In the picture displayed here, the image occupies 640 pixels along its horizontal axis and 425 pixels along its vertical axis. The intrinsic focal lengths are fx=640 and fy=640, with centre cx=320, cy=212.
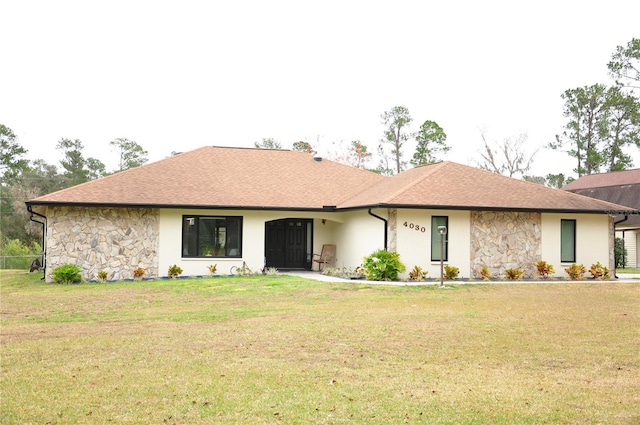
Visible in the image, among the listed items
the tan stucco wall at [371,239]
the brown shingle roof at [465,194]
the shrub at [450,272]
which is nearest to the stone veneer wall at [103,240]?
the tan stucco wall at [371,239]

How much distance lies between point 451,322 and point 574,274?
11.4 m

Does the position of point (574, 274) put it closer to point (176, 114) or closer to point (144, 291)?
point (144, 291)

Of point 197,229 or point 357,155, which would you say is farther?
point 357,155

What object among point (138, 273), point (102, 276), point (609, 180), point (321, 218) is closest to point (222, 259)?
point (138, 273)

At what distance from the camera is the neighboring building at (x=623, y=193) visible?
34250 mm

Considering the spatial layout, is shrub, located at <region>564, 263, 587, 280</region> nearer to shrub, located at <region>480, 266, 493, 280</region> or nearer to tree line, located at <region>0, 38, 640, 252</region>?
shrub, located at <region>480, 266, 493, 280</region>

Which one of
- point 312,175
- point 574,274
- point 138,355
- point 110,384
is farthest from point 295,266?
point 110,384

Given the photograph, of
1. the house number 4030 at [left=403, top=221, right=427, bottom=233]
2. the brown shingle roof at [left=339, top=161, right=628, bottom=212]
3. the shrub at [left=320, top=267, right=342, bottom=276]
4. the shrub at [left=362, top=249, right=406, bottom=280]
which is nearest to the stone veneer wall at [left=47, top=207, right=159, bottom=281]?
the shrub at [left=320, top=267, right=342, bottom=276]

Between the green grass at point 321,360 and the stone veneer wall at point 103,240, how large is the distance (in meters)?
5.56

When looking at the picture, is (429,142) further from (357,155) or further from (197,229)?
(197,229)

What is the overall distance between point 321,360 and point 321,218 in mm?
16040

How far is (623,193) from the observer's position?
36.8 m

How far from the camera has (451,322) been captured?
11859 millimetres

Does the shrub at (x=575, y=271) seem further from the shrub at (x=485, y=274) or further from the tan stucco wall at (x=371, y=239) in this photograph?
the shrub at (x=485, y=274)
